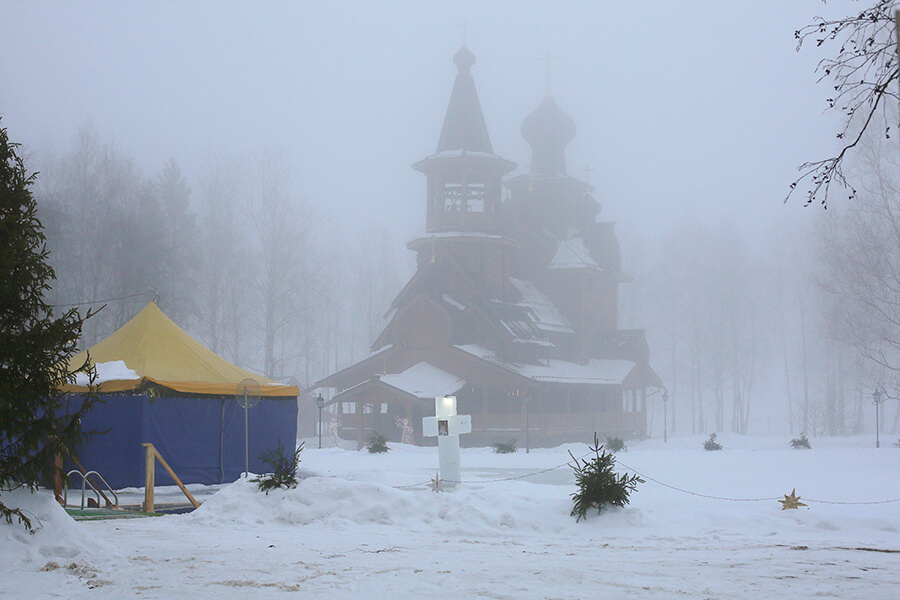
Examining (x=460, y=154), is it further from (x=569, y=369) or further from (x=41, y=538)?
(x=41, y=538)

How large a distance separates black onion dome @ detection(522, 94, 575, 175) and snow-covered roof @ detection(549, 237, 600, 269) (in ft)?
17.6

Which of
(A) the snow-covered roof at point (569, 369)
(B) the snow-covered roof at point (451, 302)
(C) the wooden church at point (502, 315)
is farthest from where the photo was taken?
(B) the snow-covered roof at point (451, 302)

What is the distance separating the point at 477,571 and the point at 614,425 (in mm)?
39964

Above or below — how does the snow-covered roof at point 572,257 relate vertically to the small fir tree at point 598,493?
above

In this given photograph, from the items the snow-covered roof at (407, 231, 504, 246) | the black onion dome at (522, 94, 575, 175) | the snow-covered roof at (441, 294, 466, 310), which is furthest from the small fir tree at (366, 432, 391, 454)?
the black onion dome at (522, 94, 575, 175)

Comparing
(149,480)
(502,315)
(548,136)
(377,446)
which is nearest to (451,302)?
(502,315)

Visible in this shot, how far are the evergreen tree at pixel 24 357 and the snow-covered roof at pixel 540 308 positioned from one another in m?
37.0

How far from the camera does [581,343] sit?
47.9m

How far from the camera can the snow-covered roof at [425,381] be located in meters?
38.2

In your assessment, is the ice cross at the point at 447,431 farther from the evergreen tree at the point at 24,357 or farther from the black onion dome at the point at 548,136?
the black onion dome at the point at 548,136

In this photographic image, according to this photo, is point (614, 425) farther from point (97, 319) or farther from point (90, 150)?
point (90, 150)

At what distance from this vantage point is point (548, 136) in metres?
54.5

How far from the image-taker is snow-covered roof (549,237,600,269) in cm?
4916

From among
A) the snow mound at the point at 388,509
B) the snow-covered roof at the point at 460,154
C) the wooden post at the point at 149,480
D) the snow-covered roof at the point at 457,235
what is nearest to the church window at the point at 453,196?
the snow-covered roof at the point at 457,235
